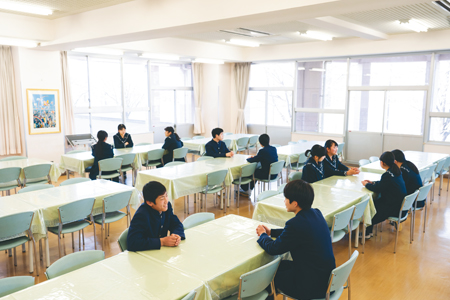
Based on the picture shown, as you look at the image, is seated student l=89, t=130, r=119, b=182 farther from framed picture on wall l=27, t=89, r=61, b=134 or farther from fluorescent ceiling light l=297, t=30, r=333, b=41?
fluorescent ceiling light l=297, t=30, r=333, b=41

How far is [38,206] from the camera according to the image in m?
3.88

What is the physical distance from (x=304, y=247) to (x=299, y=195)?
369 millimetres

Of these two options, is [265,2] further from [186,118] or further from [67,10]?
[186,118]

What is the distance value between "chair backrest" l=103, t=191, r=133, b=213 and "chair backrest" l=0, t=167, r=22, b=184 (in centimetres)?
232

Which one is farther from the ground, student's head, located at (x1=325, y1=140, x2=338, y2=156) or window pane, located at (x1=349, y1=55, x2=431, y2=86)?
window pane, located at (x1=349, y1=55, x2=431, y2=86)

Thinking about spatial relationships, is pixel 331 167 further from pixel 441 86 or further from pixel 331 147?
pixel 441 86

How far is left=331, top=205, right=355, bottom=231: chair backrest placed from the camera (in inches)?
142

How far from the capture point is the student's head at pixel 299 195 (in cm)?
263

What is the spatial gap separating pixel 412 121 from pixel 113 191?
25.8ft

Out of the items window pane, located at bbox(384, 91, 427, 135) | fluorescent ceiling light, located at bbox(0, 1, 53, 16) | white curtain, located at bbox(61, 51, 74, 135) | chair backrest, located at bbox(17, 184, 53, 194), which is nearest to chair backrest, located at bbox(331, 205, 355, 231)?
chair backrest, located at bbox(17, 184, 53, 194)

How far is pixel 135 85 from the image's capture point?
1061 centimetres

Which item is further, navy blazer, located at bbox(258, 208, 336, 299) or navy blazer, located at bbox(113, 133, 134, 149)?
navy blazer, located at bbox(113, 133, 134, 149)

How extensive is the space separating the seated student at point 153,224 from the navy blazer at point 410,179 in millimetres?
3311

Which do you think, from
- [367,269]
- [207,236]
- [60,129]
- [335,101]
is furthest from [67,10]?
[335,101]
